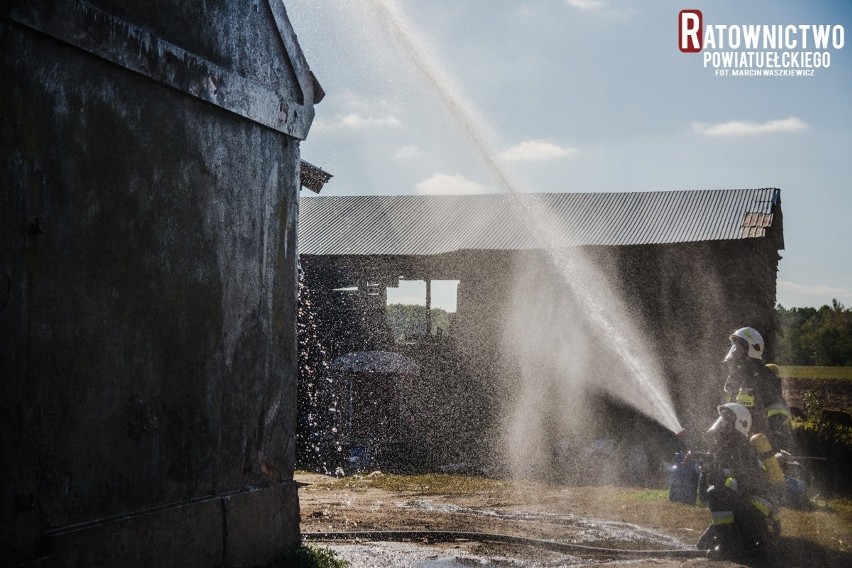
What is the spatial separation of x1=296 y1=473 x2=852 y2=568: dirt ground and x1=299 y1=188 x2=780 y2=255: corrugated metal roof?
27.0 feet

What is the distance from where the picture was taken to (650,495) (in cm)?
1278

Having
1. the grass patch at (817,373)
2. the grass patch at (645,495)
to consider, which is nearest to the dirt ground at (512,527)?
the grass patch at (645,495)

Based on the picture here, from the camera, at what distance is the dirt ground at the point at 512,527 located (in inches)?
310

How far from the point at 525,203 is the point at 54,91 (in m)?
21.6

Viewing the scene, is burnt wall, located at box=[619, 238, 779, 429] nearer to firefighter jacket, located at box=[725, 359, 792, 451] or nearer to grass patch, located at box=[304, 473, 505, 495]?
grass patch, located at box=[304, 473, 505, 495]

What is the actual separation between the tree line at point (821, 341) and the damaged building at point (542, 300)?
99.1 feet

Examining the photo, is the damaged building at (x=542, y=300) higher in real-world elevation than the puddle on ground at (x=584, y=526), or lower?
higher

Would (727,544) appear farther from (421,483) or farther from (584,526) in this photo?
(421,483)

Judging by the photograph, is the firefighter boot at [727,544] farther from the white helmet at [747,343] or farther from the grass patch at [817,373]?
the grass patch at [817,373]

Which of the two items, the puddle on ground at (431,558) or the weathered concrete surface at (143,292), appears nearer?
the weathered concrete surface at (143,292)

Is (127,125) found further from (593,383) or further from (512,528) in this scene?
(593,383)

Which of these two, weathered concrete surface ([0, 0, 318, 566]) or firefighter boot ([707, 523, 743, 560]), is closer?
weathered concrete surface ([0, 0, 318, 566])

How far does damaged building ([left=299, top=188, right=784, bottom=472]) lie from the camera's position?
19250 millimetres

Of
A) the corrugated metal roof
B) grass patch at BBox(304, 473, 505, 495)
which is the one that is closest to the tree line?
the corrugated metal roof
